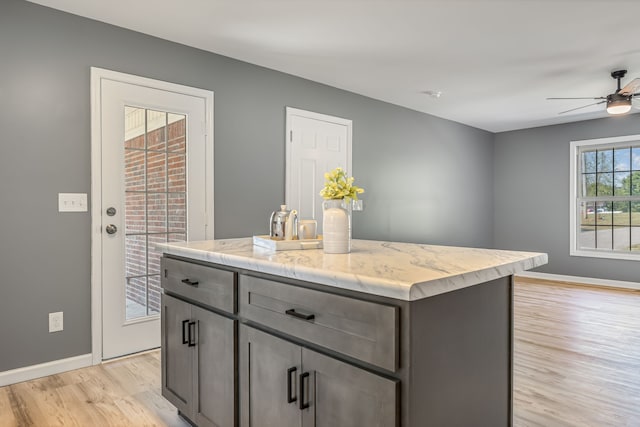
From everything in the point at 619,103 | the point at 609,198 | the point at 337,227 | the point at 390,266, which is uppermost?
the point at 619,103

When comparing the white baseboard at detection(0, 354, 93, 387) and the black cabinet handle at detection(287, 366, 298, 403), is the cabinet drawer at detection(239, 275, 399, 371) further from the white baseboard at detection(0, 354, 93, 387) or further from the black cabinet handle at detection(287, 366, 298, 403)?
the white baseboard at detection(0, 354, 93, 387)

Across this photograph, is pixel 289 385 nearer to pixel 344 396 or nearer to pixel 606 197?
pixel 344 396

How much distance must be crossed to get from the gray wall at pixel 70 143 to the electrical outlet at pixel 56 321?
4 cm

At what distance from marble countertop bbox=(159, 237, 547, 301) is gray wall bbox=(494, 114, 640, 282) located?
216 inches

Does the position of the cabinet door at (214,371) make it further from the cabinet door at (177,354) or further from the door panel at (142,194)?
the door panel at (142,194)

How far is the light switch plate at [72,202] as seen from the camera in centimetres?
276

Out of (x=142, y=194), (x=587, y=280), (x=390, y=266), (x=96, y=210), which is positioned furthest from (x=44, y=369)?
(x=587, y=280)

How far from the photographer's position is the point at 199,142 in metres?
3.42

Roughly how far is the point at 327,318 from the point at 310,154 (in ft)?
10.6

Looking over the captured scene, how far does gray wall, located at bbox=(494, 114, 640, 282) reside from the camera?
19.4ft

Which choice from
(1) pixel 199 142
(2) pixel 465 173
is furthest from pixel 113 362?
(2) pixel 465 173

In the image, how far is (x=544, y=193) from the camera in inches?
258

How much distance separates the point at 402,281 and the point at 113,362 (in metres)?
2.68

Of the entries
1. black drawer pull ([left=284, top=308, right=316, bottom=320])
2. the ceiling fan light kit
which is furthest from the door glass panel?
the ceiling fan light kit
